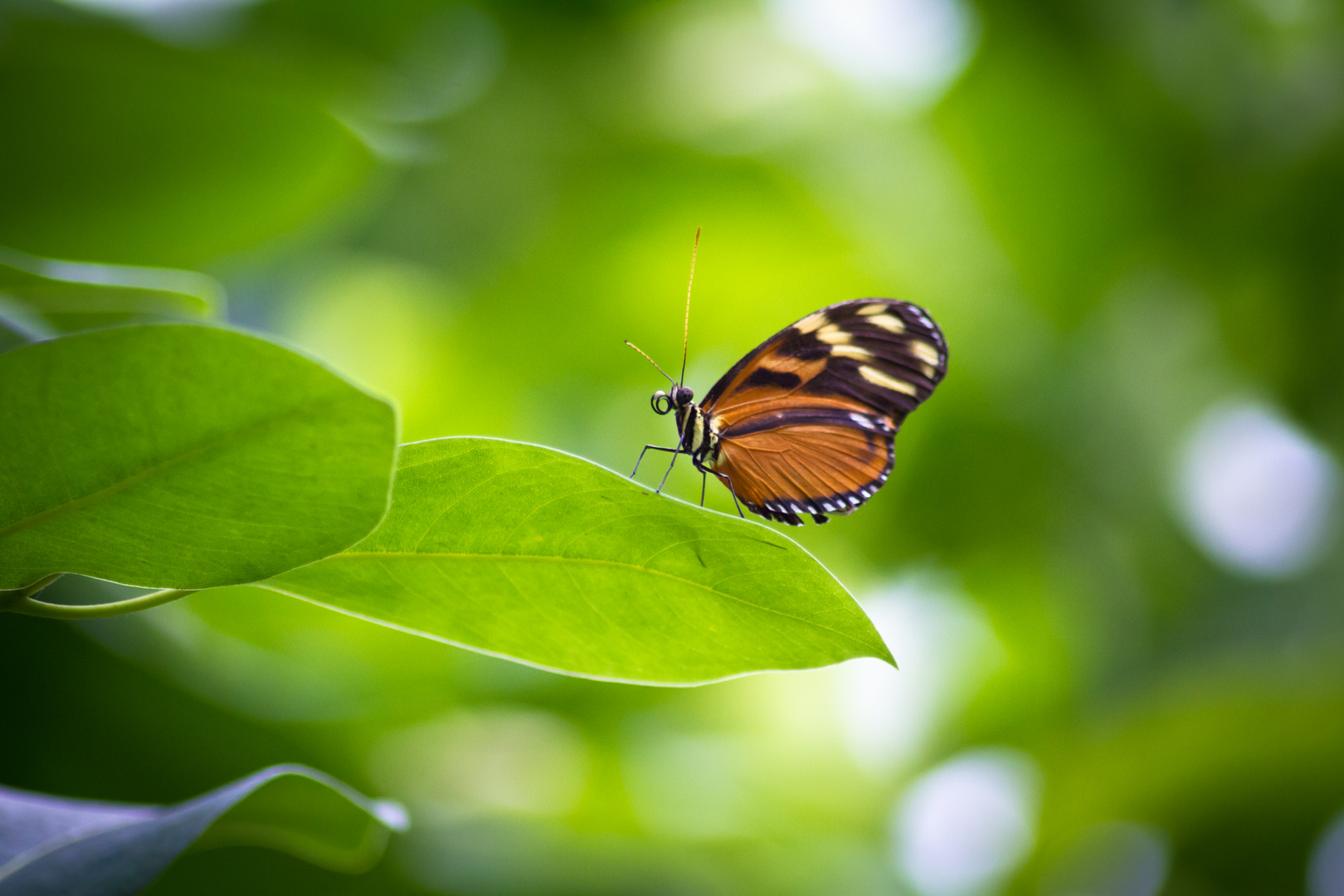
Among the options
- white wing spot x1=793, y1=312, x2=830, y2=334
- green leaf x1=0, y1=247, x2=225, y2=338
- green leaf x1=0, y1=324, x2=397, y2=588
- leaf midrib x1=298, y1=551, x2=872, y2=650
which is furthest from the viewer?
white wing spot x1=793, y1=312, x2=830, y2=334

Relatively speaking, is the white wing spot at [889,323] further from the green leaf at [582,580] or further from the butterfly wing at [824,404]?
the green leaf at [582,580]

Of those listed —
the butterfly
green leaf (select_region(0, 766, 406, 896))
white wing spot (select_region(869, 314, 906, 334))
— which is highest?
white wing spot (select_region(869, 314, 906, 334))

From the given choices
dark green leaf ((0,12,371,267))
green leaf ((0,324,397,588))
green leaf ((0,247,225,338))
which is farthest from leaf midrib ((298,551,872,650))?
dark green leaf ((0,12,371,267))

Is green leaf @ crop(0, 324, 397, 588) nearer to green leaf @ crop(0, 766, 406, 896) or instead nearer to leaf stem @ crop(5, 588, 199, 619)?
leaf stem @ crop(5, 588, 199, 619)

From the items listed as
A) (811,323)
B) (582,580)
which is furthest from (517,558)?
(811,323)

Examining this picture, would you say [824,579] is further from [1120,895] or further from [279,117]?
[1120,895]

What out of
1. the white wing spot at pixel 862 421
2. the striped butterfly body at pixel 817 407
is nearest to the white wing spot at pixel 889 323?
the striped butterfly body at pixel 817 407
